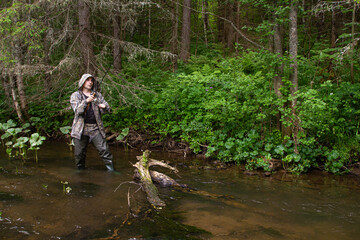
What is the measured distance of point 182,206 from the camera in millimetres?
4609

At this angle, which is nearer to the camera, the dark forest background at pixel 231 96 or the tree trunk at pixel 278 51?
the dark forest background at pixel 231 96

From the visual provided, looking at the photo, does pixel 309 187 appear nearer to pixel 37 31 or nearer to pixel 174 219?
pixel 174 219

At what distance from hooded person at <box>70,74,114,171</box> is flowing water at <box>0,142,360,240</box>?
493 mm

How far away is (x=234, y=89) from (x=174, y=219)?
4.31m

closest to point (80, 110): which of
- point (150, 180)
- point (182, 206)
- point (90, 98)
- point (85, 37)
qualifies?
point (90, 98)

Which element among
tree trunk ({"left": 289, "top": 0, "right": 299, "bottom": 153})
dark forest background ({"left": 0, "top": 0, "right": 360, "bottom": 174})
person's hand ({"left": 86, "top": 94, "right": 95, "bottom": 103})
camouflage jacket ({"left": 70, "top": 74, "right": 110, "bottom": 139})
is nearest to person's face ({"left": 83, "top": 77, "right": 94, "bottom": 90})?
camouflage jacket ({"left": 70, "top": 74, "right": 110, "bottom": 139})

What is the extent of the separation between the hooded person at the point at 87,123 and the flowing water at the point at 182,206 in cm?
49

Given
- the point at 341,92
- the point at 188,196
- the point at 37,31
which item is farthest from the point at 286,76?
the point at 37,31

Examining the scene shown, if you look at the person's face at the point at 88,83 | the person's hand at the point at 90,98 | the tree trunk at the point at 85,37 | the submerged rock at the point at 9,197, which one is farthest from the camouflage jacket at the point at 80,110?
the tree trunk at the point at 85,37

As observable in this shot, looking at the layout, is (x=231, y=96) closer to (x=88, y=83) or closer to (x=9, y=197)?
(x=88, y=83)

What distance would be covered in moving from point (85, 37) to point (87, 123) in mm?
3746

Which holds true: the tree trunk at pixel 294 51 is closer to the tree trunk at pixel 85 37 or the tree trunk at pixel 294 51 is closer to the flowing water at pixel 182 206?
the flowing water at pixel 182 206

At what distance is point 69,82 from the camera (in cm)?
934

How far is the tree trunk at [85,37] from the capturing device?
8.86 meters
